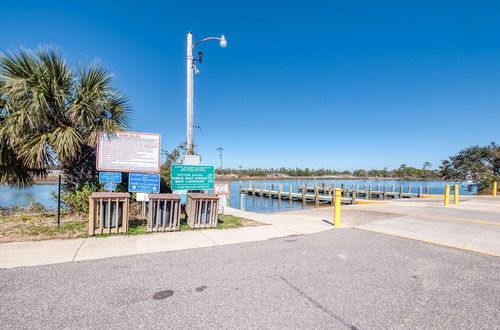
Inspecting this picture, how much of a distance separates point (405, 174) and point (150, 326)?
139m

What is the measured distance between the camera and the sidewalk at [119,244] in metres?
4.12

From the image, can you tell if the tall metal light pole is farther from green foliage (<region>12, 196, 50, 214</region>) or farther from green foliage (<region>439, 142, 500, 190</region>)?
green foliage (<region>439, 142, 500, 190</region>)

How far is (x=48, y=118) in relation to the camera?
6.75 m

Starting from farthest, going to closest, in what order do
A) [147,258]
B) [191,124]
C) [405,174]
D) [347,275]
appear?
[405,174]
[191,124]
[147,258]
[347,275]

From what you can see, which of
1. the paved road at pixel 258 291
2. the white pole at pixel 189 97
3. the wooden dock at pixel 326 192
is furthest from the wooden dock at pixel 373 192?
the paved road at pixel 258 291

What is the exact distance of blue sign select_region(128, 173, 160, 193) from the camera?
7.26 meters

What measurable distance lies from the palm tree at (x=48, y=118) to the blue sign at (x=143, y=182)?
1.46m

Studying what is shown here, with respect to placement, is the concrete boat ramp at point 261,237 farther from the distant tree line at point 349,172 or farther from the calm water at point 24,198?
the distant tree line at point 349,172

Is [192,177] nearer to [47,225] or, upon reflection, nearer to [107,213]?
[107,213]

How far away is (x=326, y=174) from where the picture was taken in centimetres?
14925

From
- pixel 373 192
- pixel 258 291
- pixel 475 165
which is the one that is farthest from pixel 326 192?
pixel 258 291

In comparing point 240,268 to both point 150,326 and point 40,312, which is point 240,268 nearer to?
point 150,326

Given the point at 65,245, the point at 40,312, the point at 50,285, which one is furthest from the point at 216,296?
the point at 65,245

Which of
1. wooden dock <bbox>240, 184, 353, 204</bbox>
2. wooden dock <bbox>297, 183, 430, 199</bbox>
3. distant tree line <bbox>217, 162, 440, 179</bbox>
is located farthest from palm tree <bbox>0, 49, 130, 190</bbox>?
distant tree line <bbox>217, 162, 440, 179</bbox>
